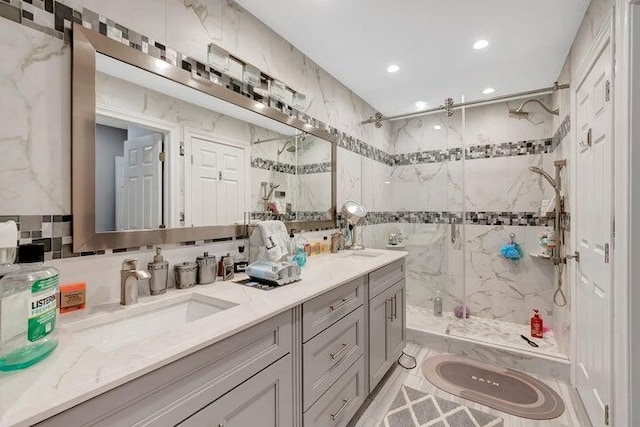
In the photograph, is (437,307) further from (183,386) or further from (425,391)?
(183,386)

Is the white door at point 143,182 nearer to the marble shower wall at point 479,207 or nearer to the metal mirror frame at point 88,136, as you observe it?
the metal mirror frame at point 88,136

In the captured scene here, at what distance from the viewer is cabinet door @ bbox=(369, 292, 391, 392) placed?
1.85 meters

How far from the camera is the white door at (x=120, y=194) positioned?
1170mm

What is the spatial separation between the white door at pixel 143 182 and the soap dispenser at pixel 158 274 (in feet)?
0.48

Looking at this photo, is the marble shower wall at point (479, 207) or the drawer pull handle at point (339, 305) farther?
the marble shower wall at point (479, 207)

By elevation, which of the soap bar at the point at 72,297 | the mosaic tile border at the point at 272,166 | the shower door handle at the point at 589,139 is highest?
the shower door handle at the point at 589,139

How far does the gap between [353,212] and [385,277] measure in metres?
0.70

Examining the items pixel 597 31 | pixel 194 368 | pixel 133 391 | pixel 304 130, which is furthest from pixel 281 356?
pixel 597 31

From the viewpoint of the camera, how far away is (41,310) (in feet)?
2.34

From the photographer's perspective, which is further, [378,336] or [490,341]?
[490,341]

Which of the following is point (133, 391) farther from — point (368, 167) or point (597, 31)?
point (368, 167)

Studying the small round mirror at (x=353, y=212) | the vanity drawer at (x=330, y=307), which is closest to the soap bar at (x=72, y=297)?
the vanity drawer at (x=330, y=307)

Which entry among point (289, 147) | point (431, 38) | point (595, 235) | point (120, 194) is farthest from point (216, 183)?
point (595, 235)

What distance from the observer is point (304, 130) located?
223 cm
